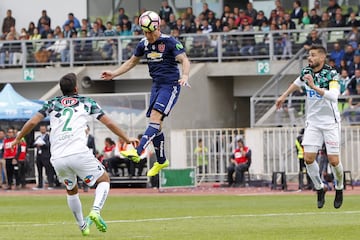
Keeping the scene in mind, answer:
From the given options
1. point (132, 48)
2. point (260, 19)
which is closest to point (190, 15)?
point (132, 48)

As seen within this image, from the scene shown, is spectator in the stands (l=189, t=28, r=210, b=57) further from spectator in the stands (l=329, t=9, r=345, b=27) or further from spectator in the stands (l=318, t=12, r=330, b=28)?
spectator in the stands (l=329, t=9, r=345, b=27)

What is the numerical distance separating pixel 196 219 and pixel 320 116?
258 cm

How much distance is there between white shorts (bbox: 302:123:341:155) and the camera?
56.4 feet

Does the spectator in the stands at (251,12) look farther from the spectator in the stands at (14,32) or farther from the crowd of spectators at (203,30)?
the spectator in the stands at (14,32)

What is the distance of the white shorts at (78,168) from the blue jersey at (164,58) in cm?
283

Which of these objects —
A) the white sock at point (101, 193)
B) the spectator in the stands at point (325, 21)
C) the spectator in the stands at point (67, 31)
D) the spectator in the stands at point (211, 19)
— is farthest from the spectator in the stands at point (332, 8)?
the white sock at point (101, 193)

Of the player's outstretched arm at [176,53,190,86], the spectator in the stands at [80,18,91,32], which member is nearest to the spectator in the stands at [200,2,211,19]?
the spectator in the stands at [80,18,91,32]

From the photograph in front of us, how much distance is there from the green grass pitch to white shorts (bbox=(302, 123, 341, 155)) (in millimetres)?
1079

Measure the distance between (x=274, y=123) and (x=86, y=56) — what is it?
9.17 metres

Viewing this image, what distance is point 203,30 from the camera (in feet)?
127

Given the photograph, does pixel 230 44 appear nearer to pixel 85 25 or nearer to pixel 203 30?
pixel 203 30

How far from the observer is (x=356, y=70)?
3319 cm

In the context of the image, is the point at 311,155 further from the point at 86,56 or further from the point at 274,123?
the point at 86,56

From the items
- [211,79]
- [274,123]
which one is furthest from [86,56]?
[274,123]
